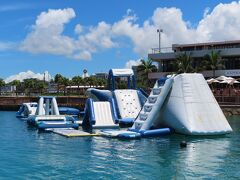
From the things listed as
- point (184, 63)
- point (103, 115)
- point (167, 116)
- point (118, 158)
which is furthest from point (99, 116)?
point (184, 63)

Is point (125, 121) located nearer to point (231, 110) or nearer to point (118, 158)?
point (118, 158)

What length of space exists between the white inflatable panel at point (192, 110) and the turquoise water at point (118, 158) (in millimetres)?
850

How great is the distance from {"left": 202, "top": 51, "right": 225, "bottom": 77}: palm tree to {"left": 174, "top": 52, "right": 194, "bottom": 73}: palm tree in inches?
101

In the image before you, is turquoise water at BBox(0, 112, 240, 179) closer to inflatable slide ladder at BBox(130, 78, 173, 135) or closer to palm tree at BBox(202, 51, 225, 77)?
inflatable slide ladder at BBox(130, 78, 173, 135)

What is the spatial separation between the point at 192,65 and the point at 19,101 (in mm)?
30467

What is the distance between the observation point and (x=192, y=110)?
27.2m

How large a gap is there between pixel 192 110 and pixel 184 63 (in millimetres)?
43796

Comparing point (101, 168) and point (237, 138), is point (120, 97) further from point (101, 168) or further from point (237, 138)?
point (101, 168)

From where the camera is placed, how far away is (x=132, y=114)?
3456 cm

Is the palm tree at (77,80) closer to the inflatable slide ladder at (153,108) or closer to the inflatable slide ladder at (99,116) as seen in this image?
the inflatable slide ladder at (99,116)

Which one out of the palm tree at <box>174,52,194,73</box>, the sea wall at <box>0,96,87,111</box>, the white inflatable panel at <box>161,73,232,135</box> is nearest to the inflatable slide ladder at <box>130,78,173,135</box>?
the white inflatable panel at <box>161,73,232,135</box>

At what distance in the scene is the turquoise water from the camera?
15789 millimetres

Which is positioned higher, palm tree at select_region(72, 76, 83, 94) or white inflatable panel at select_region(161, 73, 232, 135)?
palm tree at select_region(72, 76, 83, 94)

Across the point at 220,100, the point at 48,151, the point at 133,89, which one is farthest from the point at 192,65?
the point at 48,151
